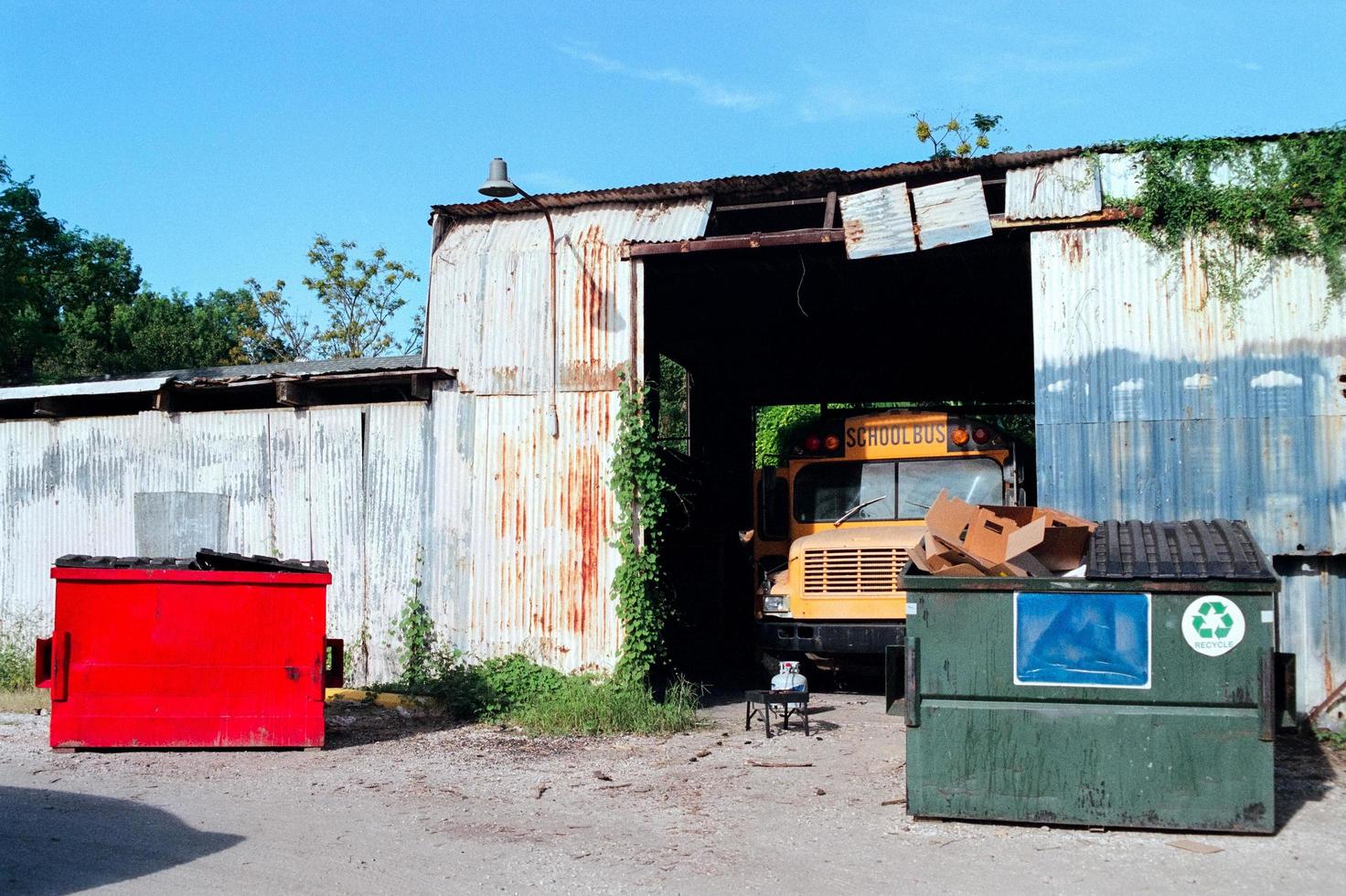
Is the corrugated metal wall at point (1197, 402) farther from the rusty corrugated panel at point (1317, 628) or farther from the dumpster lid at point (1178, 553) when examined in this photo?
the dumpster lid at point (1178, 553)

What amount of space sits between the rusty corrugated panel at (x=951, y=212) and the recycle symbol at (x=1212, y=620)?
521cm

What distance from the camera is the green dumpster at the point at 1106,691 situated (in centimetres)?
649

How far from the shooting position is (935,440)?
495 inches

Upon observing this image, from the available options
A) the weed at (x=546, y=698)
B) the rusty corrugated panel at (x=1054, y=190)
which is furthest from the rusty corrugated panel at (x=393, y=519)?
the rusty corrugated panel at (x=1054, y=190)

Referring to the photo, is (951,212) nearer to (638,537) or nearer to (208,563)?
(638,537)

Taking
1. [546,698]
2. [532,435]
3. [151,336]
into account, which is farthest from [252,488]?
[151,336]

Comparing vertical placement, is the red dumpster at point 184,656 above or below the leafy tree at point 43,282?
below

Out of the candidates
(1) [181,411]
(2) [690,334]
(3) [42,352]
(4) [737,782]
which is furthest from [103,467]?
(3) [42,352]

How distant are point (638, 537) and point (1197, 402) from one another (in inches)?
215

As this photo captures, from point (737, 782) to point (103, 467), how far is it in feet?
31.4

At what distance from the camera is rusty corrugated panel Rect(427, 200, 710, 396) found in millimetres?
11969

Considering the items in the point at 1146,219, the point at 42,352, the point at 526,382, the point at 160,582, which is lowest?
the point at 160,582

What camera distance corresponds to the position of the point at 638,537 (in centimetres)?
1149

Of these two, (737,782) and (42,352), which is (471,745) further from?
(42,352)
